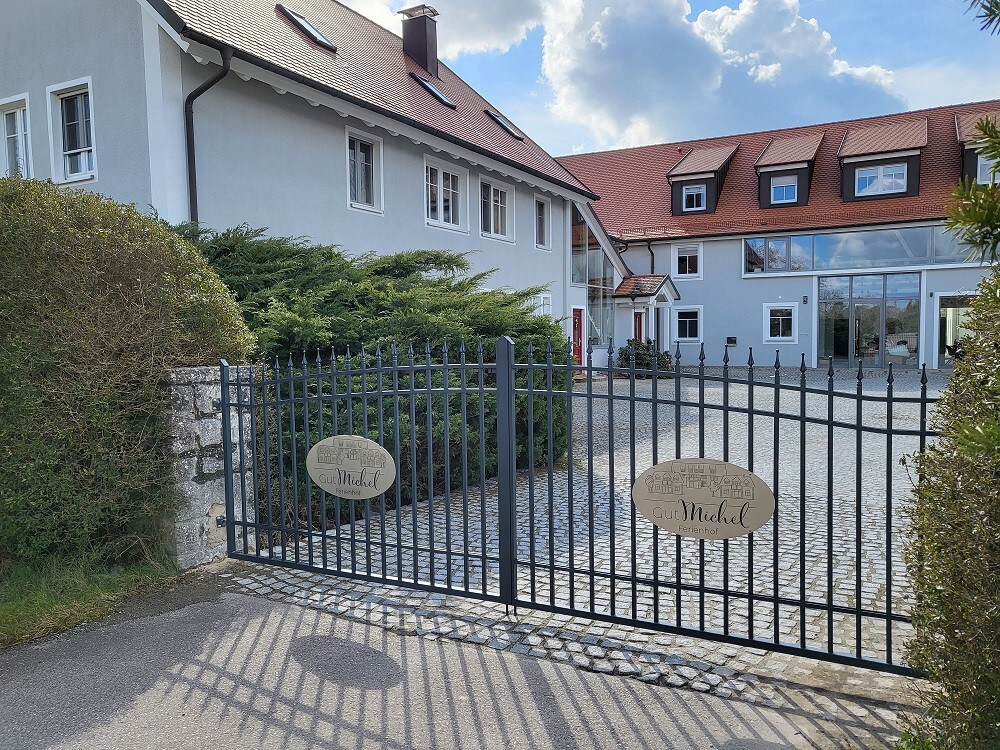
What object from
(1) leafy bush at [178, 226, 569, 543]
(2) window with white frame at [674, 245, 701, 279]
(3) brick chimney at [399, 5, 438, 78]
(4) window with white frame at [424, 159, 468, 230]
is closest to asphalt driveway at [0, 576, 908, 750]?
(1) leafy bush at [178, 226, 569, 543]

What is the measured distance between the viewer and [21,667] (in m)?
4.14

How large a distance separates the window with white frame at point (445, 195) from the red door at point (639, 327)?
1207 cm

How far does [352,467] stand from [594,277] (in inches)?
853

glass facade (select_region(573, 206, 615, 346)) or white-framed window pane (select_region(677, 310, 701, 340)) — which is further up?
glass facade (select_region(573, 206, 615, 346))

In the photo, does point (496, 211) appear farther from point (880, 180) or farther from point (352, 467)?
point (880, 180)

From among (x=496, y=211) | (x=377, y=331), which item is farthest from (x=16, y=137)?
(x=496, y=211)

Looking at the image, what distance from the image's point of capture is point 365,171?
15070 millimetres

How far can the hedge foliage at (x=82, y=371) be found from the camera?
17.0 feet

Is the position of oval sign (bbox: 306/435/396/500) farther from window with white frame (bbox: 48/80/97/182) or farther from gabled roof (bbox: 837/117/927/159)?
gabled roof (bbox: 837/117/927/159)

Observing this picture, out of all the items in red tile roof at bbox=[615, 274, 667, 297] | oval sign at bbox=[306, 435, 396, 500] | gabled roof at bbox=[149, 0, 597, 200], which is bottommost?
oval sign at bbox=[306, 435, 396, 500]

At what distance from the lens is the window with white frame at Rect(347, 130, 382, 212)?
577 inches

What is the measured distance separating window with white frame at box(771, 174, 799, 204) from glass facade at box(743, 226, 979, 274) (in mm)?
2165

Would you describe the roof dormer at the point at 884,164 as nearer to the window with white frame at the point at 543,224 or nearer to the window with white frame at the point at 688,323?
the window with white frame at the point at 688,323

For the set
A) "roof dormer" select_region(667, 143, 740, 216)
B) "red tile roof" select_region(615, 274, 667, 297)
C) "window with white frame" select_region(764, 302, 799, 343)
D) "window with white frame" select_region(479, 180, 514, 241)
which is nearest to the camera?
"window with white frame" select_region(479, 180, 514, 241)
